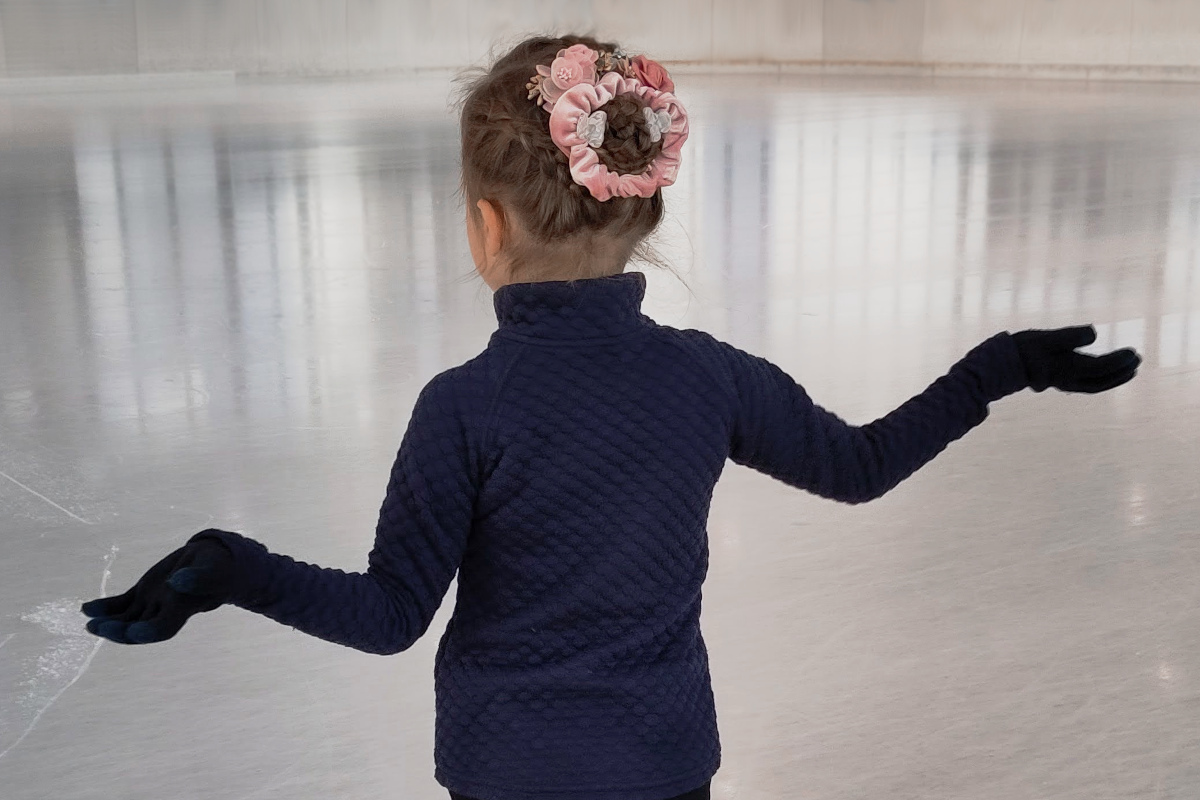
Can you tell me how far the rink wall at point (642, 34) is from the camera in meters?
18.9

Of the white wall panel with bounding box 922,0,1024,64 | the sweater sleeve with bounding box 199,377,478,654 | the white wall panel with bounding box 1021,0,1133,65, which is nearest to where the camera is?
the sweater sleeve with bounding box 199,377,478,654

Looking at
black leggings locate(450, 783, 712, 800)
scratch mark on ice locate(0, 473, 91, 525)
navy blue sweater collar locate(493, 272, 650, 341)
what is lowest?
scratch mark on ice locate(0, 473, 91, 525)


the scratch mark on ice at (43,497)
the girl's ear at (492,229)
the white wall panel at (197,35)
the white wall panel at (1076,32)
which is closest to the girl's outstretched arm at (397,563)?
the girl's ear at (492,229)

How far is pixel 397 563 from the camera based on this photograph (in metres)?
1.10

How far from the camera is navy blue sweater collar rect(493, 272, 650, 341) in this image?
43.8 inches

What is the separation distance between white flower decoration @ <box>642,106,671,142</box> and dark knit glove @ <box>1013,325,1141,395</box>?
40cm

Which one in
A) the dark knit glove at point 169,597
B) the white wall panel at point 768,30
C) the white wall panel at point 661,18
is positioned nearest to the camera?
the dark knit glove at point 169,597

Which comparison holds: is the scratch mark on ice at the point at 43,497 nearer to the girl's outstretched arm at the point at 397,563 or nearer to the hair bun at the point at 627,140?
the girl's outstretched arm at the point at 397,563

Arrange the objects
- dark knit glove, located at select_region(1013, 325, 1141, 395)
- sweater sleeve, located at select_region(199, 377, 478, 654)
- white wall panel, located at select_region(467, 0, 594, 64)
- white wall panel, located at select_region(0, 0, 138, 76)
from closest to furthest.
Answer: sweater sleeve, located at select_region(199, 377, 478, 654) < dark knit glove, located at select_region(1013, 325, 1141, 395) < white wall panel, located at select_region(0, 0, 138, 76) < white wall panel, located at select_region(467, 0, 594, 64)

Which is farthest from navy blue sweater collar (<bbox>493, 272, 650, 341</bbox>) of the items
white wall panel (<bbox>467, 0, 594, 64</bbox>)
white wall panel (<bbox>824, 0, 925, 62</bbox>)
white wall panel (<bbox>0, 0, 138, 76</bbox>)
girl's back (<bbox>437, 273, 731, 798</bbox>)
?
white wall panel (<bbox>467, 0, 594, 64</bbox>)

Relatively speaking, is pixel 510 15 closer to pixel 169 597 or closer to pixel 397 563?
pixel 397 563

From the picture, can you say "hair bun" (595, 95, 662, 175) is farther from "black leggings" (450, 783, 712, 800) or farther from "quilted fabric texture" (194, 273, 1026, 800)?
"black leggings" (450, 783, 712, 800)

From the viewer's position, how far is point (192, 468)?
311 centimetres

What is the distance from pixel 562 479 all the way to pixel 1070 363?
0.48m
